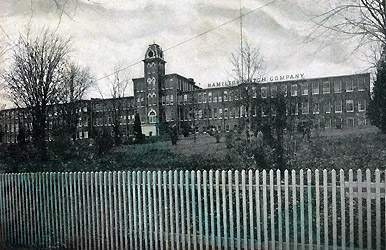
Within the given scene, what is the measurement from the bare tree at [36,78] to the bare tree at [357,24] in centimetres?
561

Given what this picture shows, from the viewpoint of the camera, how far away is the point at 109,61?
6172 millimetres

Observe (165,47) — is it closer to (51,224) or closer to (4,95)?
(51,224)

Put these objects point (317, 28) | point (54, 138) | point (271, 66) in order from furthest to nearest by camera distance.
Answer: point (54, 138)
point (271, 66)
point (317, 28)

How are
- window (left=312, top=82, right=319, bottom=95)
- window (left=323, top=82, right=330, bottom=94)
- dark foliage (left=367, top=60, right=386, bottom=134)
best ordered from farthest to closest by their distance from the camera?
window (left=312, top=82, right=319, bottom=95), window (left=323, top=82, right=330, bottom=94), dark foliage (left=367, top=60, right=386, bottom=134)

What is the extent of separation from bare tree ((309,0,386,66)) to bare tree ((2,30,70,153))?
18.4 feet

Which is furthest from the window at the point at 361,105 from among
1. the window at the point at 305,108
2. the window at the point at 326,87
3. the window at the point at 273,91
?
the window at the point at 273,91

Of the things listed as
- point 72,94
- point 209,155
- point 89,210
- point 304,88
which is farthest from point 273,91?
point 72,94

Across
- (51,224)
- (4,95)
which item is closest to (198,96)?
(51,224)

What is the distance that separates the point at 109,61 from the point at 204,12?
2.30 metres

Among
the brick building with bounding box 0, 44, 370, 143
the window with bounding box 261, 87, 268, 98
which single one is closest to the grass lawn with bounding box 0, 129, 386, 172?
the brick building with bounding box 0, 44, 370, 143

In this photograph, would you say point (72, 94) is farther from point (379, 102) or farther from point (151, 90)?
point (379, 102)

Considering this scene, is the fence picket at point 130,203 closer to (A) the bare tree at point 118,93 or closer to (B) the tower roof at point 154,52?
(A) the bare tree at point 118,93

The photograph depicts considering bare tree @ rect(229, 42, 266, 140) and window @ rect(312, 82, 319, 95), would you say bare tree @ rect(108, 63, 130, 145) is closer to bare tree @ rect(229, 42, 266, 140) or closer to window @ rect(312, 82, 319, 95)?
bare tree @ rect(229, 42, 266, 140)

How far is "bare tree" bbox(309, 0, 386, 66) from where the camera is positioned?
412cm
